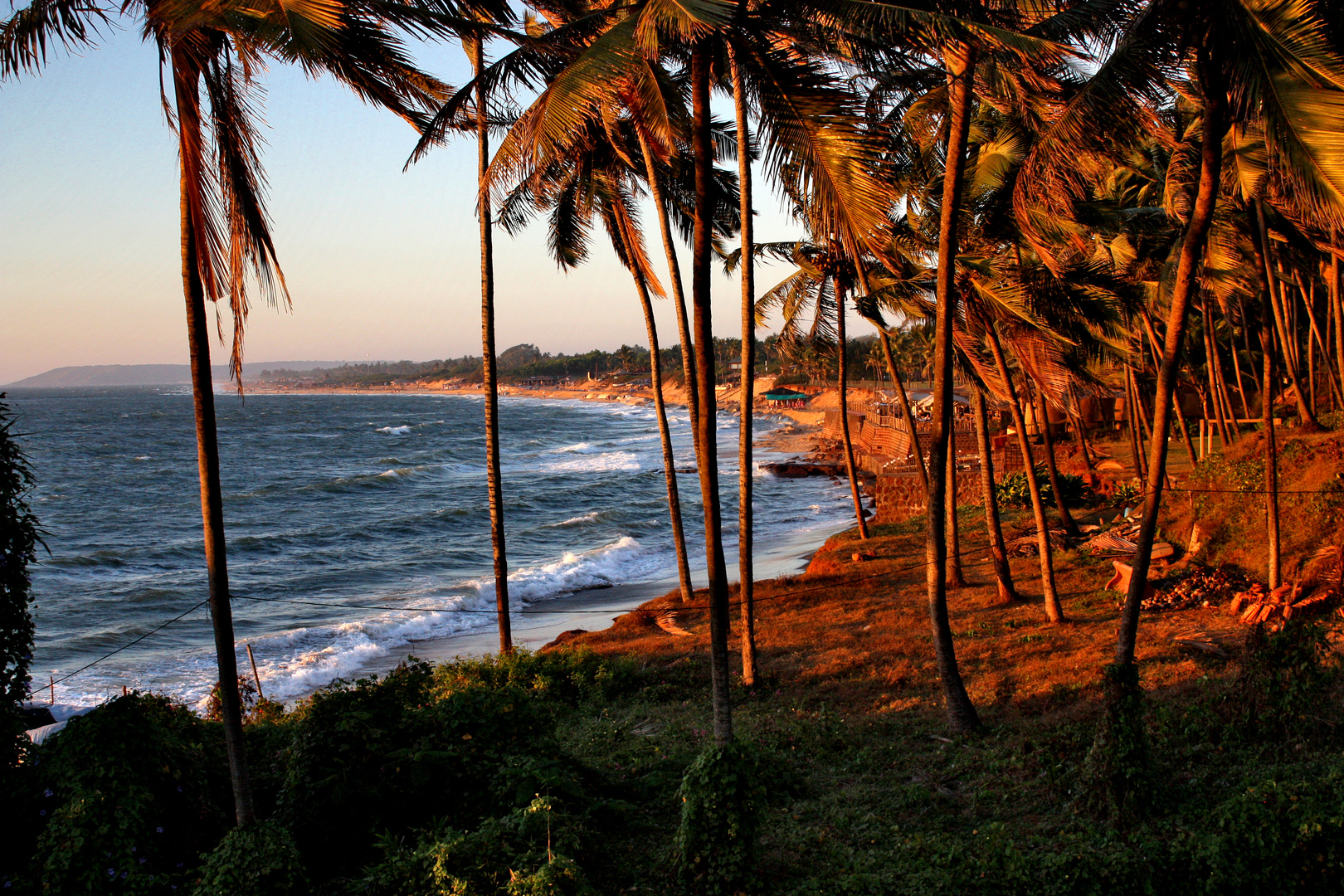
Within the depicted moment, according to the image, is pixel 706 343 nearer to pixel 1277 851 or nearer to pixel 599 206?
pixel 1277 851

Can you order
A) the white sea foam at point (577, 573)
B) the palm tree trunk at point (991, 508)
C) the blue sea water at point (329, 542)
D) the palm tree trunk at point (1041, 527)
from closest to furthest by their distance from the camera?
1. the palm tree trunk at point (1041, 527)
2. the palm tree trunk at point (991, 508)
3. the blue sea water at point (329, 542)
4. the white sea foam at point (577, 573)

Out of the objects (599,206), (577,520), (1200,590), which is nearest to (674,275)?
(599,206)

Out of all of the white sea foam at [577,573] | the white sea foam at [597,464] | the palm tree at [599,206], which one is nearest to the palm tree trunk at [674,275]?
the palm tree at [599,206]

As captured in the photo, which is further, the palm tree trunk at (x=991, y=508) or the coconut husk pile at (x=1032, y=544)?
the coconut husk pile at (x=1032, y=544)

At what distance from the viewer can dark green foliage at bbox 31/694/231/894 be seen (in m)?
6.10

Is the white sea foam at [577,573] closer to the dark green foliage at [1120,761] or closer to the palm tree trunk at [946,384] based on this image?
the palm tree trunk at [946,384]

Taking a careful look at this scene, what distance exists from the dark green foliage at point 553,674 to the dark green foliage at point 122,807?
5483mm

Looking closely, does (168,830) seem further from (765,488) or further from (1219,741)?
(765,488)

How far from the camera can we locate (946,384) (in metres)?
9.19

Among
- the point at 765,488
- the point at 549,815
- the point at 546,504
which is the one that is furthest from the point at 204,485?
the point at 765,488

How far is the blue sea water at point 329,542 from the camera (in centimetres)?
2167

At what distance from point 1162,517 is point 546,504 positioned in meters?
31.6

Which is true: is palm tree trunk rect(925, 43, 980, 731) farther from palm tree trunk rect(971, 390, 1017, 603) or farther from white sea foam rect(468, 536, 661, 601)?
white sea foam rect(468, 536, 661, 601)

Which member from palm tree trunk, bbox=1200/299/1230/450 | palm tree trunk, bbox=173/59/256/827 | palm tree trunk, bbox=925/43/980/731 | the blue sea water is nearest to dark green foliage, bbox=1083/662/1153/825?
palm tree trunk, bbox=925/43/980/731
